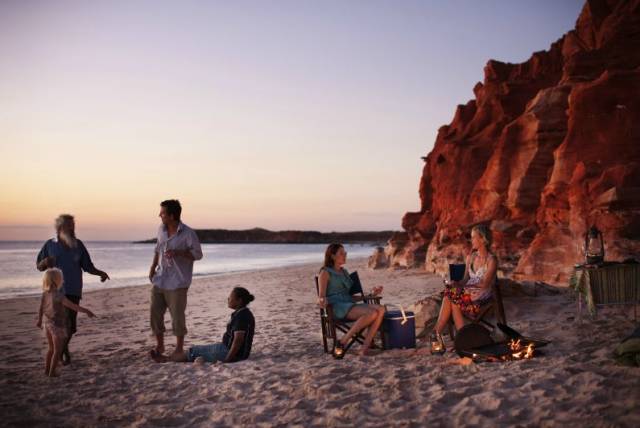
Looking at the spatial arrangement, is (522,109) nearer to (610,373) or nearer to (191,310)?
(191,310)

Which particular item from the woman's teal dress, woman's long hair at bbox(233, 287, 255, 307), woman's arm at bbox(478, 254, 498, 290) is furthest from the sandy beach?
woman's arm at bbox(478, 254, 498, 290)

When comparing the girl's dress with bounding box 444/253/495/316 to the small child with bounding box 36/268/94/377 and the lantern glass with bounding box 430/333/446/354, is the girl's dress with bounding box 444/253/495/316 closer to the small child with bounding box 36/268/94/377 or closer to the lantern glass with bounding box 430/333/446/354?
the lantern glass with bounding box 430/333/446/354

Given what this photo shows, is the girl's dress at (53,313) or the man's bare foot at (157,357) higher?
the girl's dress at (53,313)

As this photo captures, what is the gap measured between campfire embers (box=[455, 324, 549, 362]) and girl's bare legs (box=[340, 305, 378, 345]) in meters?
1.04

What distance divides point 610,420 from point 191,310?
9.69 meters

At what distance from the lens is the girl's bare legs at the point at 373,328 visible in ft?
19.1

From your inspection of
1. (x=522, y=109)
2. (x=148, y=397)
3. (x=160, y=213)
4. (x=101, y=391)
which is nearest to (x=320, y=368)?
(x=148, y=397)

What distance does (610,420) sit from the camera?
128 inches

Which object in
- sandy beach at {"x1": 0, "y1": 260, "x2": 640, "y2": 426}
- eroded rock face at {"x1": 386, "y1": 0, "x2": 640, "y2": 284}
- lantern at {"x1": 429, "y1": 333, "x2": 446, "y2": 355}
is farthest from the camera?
eroded rock face at {"x1": 386, "y1": 0, "x2": 640, "y2": 284}

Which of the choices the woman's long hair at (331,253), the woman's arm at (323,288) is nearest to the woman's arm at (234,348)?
the woman's arm at (323,288)

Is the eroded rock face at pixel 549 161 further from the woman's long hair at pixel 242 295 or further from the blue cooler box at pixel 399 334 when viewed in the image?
the woman's long hair at pixel 242 295

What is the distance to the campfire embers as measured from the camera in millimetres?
5125

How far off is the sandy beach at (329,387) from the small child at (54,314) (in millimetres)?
262

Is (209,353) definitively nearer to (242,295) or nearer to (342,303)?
(242,295)
